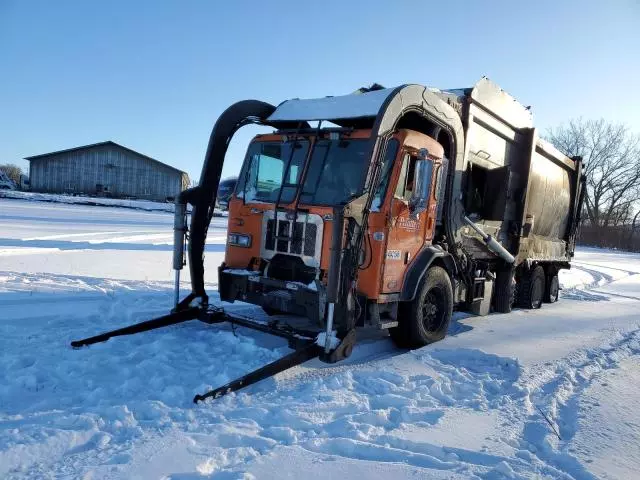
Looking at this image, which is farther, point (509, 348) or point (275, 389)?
point (509, 348)

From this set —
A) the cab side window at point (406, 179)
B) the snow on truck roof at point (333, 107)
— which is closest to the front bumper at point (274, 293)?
the cab side window at point (406, 179)

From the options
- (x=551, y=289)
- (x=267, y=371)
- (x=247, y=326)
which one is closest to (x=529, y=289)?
(x=551, y=289)

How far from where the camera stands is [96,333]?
5.28 meters

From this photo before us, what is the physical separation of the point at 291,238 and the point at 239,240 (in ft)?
2.75

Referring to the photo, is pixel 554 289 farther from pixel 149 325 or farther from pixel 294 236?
pixel 149 325

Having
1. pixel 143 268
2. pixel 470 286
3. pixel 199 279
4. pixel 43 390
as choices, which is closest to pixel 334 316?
pixel 199 279

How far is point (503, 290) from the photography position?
8.46m

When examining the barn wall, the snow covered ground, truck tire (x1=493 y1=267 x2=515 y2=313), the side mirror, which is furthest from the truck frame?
the barn wall

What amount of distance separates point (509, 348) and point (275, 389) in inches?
137

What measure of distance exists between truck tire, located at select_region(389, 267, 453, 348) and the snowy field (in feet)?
0.60

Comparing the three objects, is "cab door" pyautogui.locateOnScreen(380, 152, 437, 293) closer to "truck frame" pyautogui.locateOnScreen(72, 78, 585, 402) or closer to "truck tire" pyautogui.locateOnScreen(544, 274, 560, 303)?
"truck frame" pyautogui.locateOnScreen(72, 78, 585, 402)

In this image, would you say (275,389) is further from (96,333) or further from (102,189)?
(102,189)

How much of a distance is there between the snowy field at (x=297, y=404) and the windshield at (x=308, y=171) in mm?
1770

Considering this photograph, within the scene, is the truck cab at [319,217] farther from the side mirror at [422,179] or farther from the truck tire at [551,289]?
the truck tire at [551,289]
